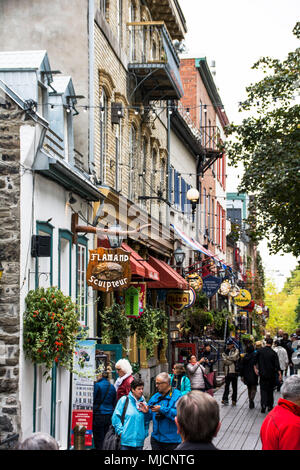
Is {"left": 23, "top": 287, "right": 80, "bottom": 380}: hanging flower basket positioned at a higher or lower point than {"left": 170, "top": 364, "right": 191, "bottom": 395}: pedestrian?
higher

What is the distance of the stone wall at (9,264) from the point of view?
11.1 m

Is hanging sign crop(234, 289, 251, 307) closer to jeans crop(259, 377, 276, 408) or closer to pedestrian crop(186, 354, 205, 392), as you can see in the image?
jeans crop(259, 377, 276, 408)

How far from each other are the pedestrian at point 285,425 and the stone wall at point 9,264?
533 centimetres

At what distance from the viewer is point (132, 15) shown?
2303cm

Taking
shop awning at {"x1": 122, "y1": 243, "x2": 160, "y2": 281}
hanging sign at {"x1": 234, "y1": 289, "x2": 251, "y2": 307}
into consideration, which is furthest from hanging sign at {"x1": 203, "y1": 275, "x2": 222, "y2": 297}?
shop awning at {"x1": 122, "y1": 243, "x2": 160, "y2": 281}

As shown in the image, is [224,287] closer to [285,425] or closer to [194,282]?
[194,282]

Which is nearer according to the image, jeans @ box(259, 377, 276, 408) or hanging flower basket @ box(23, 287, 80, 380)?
hanging flower basket @ box(23, 287, 80, 380)

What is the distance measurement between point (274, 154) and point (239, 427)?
1031cm

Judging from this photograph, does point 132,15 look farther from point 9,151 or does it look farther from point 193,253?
point 193,253

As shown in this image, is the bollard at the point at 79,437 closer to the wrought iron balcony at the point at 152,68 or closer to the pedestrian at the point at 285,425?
the pedestrian at the point at 285,425

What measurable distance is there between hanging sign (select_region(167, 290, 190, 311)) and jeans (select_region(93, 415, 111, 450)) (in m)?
12.7

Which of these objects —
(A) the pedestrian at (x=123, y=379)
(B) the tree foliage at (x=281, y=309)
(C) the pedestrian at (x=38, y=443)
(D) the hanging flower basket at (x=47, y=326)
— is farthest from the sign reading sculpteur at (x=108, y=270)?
(B) the tree foliage at (x=281, y=309)

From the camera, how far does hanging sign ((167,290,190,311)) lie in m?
25.3
